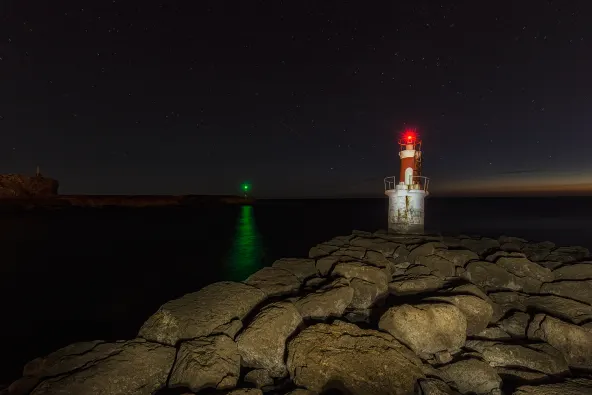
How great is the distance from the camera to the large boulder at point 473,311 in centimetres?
672

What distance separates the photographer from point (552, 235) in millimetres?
33031

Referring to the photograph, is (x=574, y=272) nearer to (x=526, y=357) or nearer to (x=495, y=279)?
(x=495, y=279)

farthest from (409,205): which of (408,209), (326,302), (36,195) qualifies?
(36,195)

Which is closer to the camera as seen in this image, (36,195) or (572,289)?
(572,289)

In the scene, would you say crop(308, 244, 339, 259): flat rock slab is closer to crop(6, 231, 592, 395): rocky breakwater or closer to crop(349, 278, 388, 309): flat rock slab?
crop(6, 231, 592, 395): rocky breakwater

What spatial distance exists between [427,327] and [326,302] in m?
2.23

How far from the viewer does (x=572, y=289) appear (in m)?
8.52

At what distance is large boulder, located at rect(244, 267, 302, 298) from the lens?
8375 mm

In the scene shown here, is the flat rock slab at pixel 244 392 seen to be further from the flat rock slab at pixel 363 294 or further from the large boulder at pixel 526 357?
the large boulder at pixel 526 357

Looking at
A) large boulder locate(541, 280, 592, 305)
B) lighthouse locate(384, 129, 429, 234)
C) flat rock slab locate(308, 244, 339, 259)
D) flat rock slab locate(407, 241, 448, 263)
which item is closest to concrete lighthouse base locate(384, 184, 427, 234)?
lighthouse locate(384, 129, 429, 234)

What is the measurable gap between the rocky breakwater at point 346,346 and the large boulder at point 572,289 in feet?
0.14

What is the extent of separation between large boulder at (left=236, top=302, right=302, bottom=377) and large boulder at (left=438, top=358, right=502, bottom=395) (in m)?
2.93

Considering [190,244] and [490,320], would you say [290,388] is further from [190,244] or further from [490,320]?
[190,244]

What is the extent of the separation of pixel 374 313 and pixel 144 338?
5.40 metres
